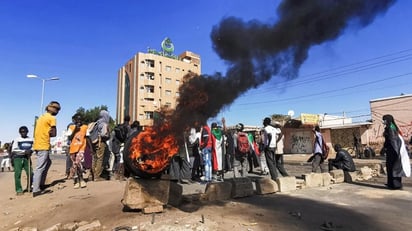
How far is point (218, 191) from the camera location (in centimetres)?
641

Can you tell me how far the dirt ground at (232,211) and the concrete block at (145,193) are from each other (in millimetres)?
188

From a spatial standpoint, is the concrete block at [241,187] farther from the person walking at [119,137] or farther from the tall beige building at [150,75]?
the tall beige building at [150,75]

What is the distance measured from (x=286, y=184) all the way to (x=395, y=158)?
3.15 m

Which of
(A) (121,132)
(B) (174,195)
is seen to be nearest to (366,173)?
(B) (174,195)

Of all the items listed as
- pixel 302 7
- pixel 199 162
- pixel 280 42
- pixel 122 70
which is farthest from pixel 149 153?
pixel 122 70

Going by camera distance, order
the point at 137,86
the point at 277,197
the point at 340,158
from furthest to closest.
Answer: the point at 137,86 < the point at 340,158 < the point at 277,197

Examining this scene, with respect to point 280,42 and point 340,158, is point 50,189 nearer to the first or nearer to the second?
point 280,42

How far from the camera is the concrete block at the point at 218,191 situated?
6320mm

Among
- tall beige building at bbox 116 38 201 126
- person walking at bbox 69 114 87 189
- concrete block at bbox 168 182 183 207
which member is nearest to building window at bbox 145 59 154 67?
tall beige building at bbox 116 38 201 126

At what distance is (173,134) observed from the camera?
5391 millimetres

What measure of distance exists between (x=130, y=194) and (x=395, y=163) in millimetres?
7093

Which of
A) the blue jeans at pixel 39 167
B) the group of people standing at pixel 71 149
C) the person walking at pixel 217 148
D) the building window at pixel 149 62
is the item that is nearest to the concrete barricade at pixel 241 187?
the person walking at pixel 217 148

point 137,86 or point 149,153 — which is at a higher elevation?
point 137,86

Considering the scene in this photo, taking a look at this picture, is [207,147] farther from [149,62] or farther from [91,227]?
[149,62]
